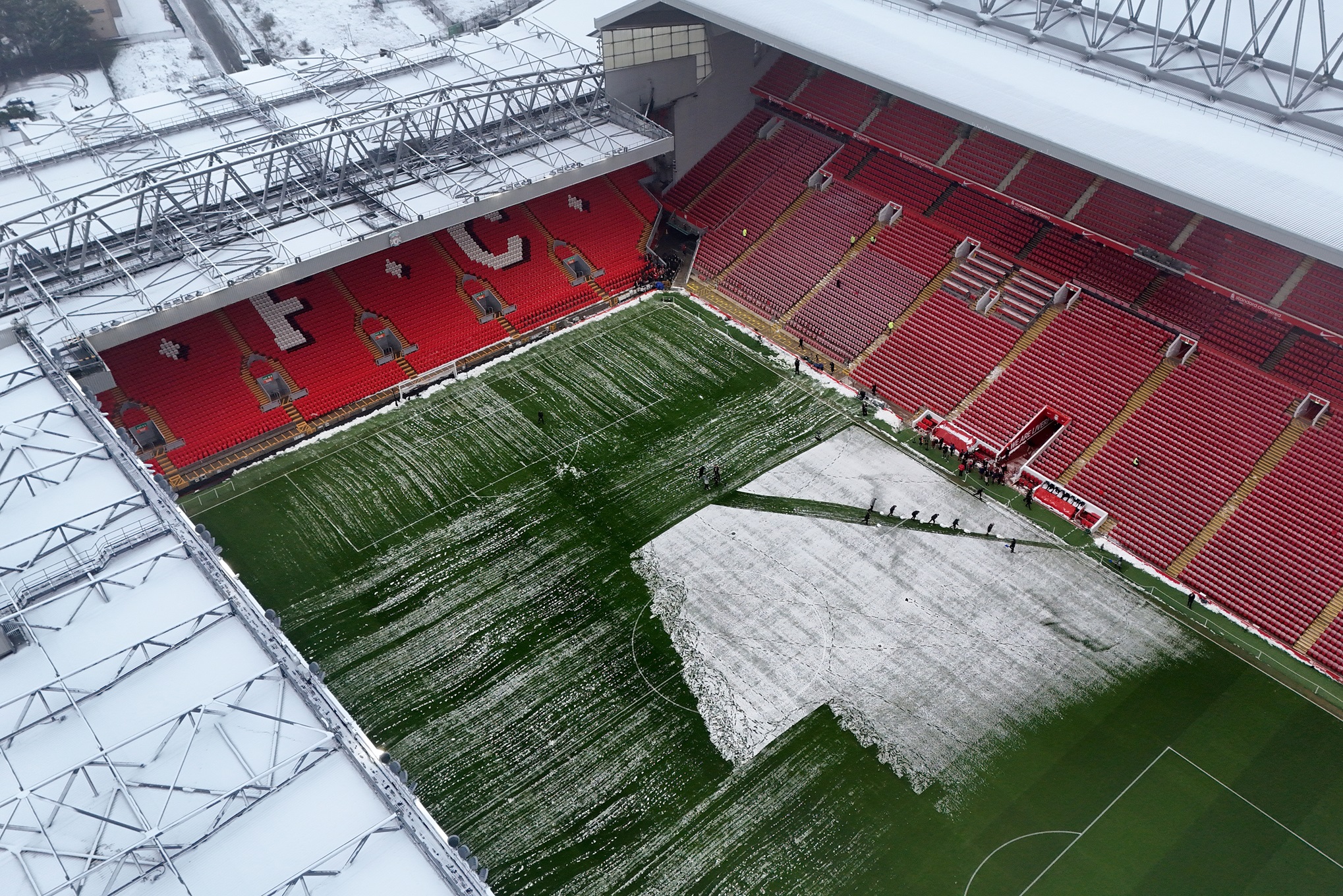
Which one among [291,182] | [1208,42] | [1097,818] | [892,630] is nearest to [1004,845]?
[1097,818]

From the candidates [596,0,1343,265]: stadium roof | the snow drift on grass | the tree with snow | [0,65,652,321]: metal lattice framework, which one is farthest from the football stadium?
the tree with snow

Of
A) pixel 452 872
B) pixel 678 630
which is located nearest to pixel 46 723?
pixel 452 872

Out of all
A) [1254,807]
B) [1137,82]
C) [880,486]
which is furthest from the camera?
[880,486]

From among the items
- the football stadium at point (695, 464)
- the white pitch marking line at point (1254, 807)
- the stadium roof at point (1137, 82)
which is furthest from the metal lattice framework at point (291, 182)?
the white pitch marking line at point (1254, 807)

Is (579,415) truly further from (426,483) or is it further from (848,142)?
(848,142)

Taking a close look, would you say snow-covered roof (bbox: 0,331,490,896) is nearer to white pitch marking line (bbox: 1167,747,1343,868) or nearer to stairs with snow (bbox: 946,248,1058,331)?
white pitch marking line (bbox: 1167,747,1343,868)

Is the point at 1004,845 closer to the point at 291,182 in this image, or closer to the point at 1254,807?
the point at 1254,807

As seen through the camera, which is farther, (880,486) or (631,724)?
(880,486)
